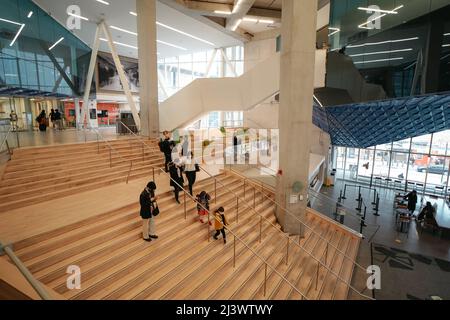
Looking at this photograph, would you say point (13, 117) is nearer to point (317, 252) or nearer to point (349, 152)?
point (317, 252)

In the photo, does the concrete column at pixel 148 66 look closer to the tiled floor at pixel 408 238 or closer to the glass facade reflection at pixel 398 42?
the glass facade reflection at pixel 398 42

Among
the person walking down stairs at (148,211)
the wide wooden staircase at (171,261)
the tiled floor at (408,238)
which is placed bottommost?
the tiled floor at (408,238)

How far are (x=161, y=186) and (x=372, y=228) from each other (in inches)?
438

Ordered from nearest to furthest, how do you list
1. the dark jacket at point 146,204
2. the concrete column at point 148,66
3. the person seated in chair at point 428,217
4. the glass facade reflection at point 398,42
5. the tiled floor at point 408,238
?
the dark jacket at point 146,204 < the glass facade reflection at point 398,42 < the tiled floor at point 408,238 < the person seated in chair at point 428,217 < the concrete column at point 148,66

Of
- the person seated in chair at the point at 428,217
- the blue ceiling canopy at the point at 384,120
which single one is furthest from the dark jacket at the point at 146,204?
the person seated in chair at the point at 428,217

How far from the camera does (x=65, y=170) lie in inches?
319

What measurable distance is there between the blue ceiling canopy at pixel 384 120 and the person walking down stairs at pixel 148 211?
432 inches

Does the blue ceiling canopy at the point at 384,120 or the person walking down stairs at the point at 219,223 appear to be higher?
the blue ceiling canopy at the point at 384,120

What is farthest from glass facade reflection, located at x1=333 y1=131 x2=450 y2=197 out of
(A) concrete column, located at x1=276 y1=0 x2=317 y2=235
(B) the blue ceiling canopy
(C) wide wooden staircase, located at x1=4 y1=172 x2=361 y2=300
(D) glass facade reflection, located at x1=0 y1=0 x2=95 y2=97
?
(D) glass facade reflection, located at x1=0 y1=0 x2=95 y2=97

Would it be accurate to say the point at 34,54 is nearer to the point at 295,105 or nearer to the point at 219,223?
the point at 295,105

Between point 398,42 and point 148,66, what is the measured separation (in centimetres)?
1109

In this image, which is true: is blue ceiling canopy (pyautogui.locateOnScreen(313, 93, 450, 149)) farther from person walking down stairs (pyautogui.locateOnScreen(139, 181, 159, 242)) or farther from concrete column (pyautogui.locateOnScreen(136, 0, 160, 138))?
person walking down stairs (pyautogui.locateOnScreen(139, 181, 159, 242))

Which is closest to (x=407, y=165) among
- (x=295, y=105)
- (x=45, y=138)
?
(x=295, y=105)

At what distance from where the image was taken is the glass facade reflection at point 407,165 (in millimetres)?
19578
